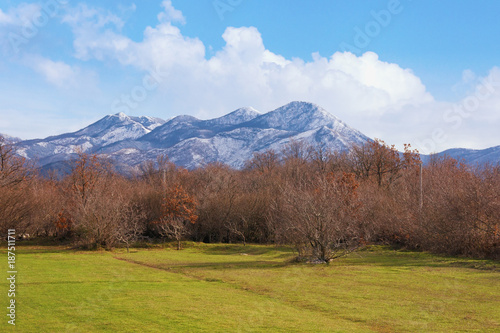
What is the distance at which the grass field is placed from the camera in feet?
37.7

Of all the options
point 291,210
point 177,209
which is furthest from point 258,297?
point 177,209

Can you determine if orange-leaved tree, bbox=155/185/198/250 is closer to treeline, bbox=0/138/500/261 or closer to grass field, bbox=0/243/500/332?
treeline, bbox=0/138/500/261

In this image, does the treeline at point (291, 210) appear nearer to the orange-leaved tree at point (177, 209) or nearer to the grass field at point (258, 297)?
the orange-leaved tree at point (177, 209)

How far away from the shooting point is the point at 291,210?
2933 centimetres

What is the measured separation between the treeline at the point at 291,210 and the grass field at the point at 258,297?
4.23m

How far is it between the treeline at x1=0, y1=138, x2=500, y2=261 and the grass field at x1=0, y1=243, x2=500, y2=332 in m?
4.23

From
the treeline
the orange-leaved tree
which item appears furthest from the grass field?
the orange-leaved tree

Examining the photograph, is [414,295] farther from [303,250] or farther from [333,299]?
[303,250]

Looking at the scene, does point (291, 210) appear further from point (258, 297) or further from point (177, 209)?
point (177, 209)

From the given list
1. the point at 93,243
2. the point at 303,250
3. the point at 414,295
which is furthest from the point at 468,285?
the point at 93,243

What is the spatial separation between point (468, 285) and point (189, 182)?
43.1 meters

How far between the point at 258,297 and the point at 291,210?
13714mm

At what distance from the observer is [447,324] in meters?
11.9

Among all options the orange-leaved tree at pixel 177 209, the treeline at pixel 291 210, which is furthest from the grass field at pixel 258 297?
the orange-leaved tree at pixel 177 209
